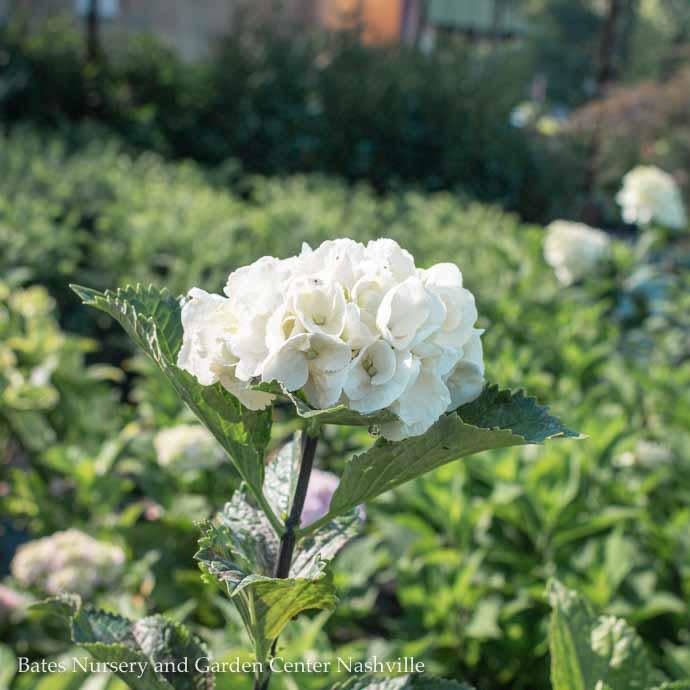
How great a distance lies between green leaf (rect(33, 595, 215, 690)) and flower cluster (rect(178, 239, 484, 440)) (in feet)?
0.98

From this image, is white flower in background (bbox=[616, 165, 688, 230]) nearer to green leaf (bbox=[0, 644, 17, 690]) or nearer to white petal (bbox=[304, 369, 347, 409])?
green leaf (bbox=[0, 644, 17, 690])

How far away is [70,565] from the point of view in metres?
2.27

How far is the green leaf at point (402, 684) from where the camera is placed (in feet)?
3.52

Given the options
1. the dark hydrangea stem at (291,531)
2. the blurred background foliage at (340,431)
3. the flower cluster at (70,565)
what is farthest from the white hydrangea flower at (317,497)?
the flower cluster at (70,565)

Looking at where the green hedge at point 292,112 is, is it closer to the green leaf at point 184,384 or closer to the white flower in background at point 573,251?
the white flower in background at point 573,251

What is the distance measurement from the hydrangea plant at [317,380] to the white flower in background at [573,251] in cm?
296

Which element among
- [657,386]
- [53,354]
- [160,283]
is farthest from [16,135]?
[657,386]

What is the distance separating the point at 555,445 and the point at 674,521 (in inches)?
14.7

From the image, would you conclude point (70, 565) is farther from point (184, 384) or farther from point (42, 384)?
point (184, 384)

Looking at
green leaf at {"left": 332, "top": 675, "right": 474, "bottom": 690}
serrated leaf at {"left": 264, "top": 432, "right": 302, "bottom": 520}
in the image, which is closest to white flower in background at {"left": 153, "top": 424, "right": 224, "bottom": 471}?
serrated leaf at {"left": 264, "top": 432, "right": 302, "bottom": 520}

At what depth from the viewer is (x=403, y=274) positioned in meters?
0.98

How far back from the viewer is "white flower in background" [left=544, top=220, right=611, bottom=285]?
152 inches

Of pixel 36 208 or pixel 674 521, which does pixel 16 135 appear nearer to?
pixel 36 208

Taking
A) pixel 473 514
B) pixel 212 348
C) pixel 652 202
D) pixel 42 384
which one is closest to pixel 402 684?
pixel 212 348
